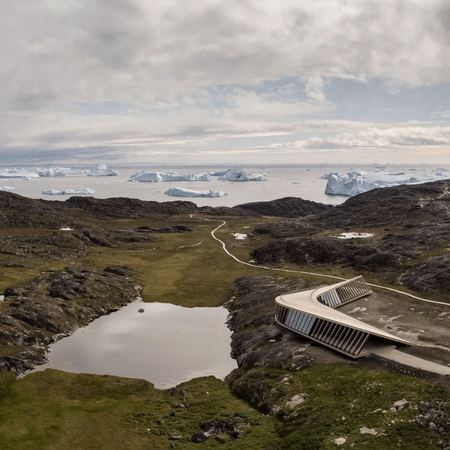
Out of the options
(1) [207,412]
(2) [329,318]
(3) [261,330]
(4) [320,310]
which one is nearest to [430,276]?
(4) [320,310]

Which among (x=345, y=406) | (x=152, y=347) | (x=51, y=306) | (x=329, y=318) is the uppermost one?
(x=329, y=318)

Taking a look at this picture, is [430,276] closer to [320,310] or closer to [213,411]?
[320,310]

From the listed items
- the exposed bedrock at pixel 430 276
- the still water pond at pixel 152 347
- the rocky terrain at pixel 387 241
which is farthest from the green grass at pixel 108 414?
the rocky terrain at pixel 387 241

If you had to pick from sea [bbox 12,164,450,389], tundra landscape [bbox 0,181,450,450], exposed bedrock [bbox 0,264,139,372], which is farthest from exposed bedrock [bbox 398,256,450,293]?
exposed bedrock [bbox 0,264,139,372]

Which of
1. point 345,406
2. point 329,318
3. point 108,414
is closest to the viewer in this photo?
point 345,406

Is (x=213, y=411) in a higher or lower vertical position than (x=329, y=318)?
lower

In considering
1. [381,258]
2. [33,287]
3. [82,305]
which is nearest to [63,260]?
[33,287]

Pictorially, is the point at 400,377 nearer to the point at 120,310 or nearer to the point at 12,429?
the point at 12,429
